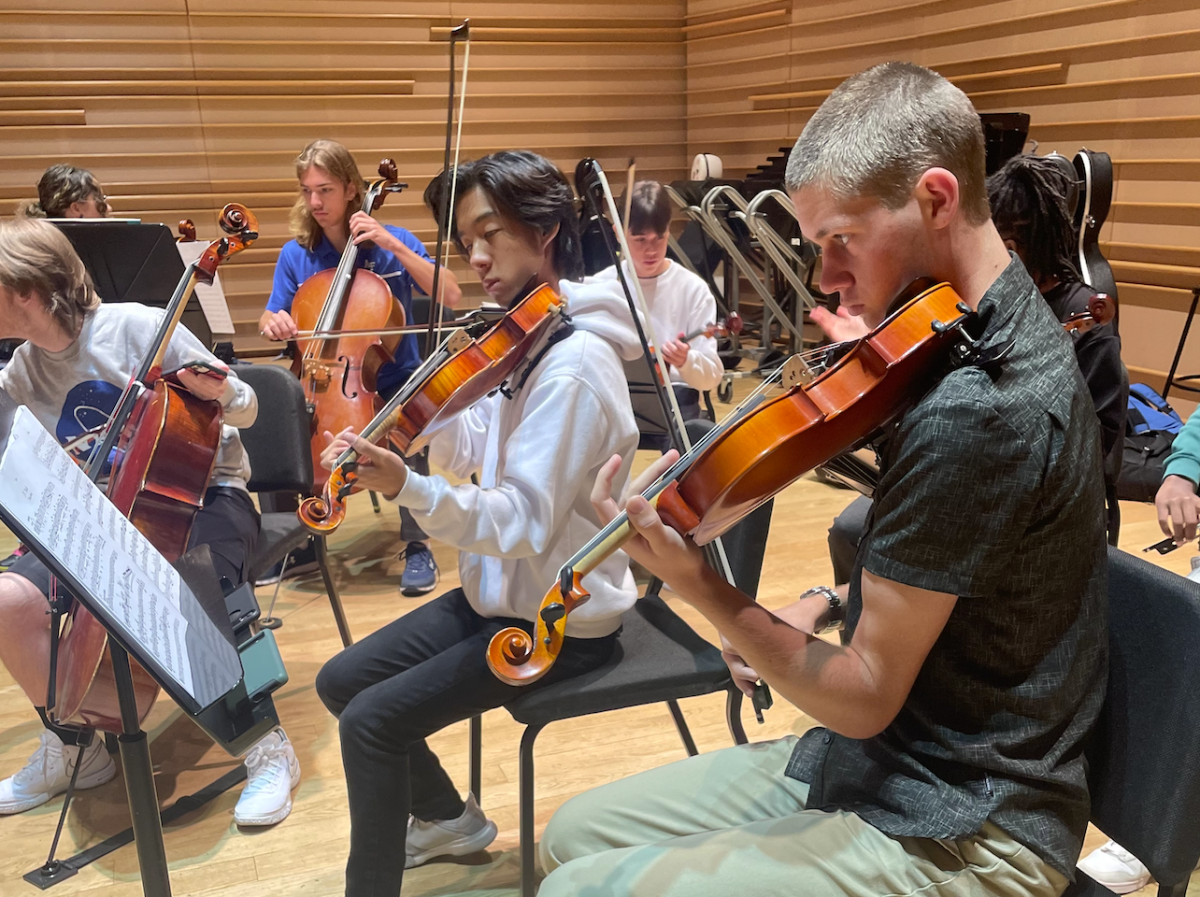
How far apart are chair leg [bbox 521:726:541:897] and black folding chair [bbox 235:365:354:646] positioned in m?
0.96

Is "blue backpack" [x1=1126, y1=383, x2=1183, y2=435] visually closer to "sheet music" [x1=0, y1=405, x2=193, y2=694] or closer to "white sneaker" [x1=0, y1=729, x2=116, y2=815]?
"sheet music" [x1=0, y1=405, x2=193, y2=694]

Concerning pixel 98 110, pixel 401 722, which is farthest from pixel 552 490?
pixel 98 110

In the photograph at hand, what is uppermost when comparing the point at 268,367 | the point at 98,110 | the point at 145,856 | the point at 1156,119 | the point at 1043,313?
the point at 98,110

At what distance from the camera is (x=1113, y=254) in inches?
166

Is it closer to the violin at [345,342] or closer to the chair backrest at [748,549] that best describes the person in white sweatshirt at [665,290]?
the violin at [345,342]

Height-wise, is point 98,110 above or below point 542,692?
above

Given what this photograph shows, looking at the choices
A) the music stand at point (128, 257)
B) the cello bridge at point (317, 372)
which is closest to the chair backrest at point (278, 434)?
the cello bridge at point (317, 372)

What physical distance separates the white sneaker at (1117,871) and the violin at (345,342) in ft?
6.69

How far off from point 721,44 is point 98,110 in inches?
154

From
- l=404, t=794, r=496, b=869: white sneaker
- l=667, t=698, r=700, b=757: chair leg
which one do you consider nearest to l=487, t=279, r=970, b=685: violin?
l=667, t=698, r=700, b=757: chair leg

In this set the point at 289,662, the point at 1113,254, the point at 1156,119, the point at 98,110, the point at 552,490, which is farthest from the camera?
the point at 98,110

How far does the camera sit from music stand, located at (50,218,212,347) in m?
2.96

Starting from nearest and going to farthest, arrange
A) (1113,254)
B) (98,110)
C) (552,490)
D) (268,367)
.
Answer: (552,490) < (268,367) < (1113,254) < (98,110)

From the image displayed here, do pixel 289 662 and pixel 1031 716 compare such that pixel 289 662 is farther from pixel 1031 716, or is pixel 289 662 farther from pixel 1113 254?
pixel 1113 254
